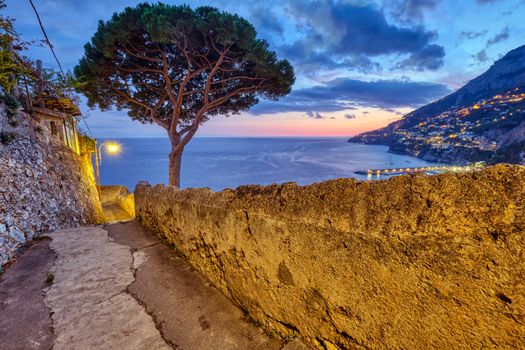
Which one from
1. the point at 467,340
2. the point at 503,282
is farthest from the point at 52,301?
the point at 503,282

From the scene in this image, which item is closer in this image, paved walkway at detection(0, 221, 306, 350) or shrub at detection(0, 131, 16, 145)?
paved walkway at detection(0, 221, 306, 350)

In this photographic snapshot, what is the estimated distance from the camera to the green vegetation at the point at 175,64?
9625 millimetres

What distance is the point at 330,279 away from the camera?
1.84 meters

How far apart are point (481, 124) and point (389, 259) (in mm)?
100384

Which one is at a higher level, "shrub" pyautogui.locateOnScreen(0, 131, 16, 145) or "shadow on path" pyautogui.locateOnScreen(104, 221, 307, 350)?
"shrub" pyautogui.locateOnScreen(0, 131, 16, 145)

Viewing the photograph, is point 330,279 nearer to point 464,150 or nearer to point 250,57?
point 250,57

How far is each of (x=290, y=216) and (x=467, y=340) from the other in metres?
1.25

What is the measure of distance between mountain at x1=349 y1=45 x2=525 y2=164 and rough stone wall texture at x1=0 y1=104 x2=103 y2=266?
62819 mm

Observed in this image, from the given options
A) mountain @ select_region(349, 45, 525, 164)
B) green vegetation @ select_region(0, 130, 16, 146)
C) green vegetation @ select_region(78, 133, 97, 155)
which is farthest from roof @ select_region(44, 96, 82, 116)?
mountain @ select_region(349, 45, 525, 164)

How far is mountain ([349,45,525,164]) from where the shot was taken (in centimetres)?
5841

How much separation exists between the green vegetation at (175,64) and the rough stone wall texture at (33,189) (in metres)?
2.64

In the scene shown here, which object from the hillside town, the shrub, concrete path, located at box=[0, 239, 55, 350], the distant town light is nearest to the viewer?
concrete path, located at box=[0, 239, 55, 350]

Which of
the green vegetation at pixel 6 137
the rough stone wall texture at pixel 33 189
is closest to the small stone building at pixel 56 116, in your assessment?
the rough stone wall texture at pixel 33 189

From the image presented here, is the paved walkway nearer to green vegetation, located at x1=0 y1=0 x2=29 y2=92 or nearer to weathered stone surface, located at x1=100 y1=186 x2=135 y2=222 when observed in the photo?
green vegetation, located at x1=0 y1=0 x2=29 y2=92
